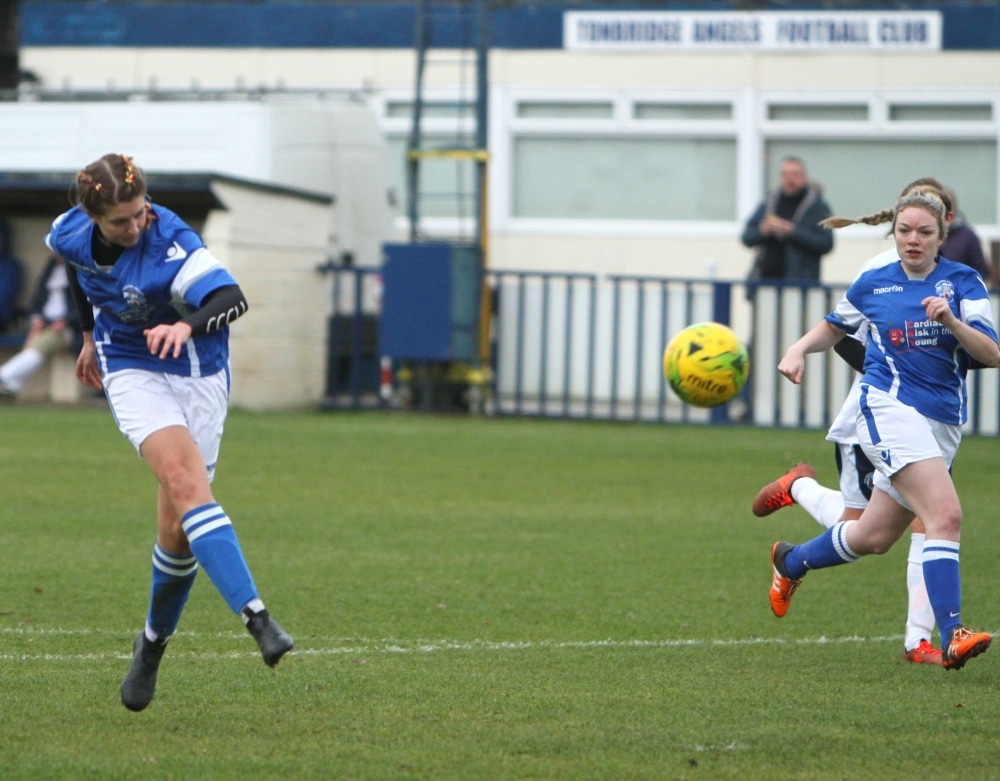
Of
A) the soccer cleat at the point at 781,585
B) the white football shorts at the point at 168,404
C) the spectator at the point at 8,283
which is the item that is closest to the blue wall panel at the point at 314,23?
the spectator at the point at 8,283

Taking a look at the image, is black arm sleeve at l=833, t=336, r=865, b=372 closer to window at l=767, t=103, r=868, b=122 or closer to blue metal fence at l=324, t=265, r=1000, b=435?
blue metal fence at l=324, t=265, r=1000, b=435

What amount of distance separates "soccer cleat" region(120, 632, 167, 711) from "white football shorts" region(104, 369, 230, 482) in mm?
638

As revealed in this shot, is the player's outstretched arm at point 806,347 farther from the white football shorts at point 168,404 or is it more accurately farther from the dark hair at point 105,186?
the dark hair at point 105,186

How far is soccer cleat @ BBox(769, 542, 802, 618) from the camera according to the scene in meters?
7.34

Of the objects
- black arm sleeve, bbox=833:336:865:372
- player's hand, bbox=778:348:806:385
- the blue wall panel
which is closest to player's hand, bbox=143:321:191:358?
player's hand, bbox=778:348:806:385

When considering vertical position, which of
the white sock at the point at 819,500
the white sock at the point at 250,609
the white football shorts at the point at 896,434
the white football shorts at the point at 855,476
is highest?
the white football shorts at the point at 896,434

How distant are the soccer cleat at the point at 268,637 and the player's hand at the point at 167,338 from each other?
90 cm

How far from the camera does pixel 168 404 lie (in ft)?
19.1

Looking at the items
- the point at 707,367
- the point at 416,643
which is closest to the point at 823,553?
the point at 707,367

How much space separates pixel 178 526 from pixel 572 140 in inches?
713

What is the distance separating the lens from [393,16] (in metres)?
23.2

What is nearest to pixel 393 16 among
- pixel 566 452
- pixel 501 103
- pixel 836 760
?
pixel 501 103

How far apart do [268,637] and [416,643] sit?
1.94m

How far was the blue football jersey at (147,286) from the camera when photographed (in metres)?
5.81
